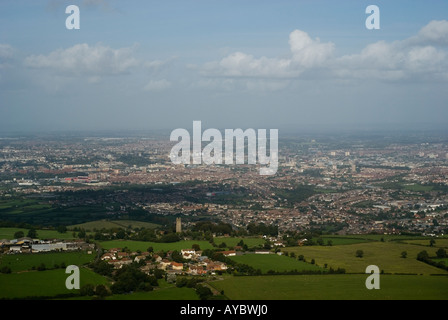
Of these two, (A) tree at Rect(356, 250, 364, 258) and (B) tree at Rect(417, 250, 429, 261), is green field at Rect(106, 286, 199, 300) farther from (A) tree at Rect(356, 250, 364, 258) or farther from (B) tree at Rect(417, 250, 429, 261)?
(B) tree at Rect(417, 250, 429, 261)

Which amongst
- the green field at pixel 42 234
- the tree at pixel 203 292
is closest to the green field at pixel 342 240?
the tree at pixel 203 292

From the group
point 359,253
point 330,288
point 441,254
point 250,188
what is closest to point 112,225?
point 359,253

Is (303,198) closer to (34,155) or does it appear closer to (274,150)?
(274,150)

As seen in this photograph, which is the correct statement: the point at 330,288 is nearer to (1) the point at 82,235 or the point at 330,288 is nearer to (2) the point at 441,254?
(2) the point at 441,254

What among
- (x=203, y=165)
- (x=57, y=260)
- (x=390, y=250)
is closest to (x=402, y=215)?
(x=390, y=250)

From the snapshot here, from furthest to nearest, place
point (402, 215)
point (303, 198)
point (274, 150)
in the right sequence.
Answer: point (274, 150) → point (303, 198) → point (402, 215)

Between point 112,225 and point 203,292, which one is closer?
point 203,292
